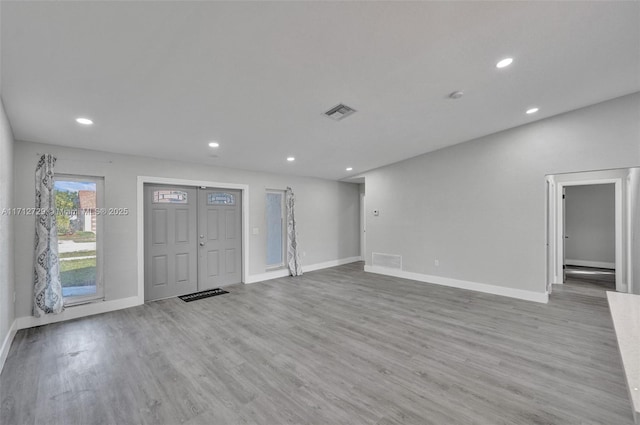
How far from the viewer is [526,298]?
4.48 metres

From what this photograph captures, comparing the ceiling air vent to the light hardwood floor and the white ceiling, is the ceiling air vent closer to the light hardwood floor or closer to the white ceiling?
the white ceiling

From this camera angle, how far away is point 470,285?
5156 mm

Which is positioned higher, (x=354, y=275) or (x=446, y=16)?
(x=446, y=16)

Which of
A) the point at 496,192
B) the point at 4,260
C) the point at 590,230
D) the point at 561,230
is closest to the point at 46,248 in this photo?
the point at 4,260

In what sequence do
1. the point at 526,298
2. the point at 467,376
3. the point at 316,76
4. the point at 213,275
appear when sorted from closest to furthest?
the point at 467,376 < the point at 316,76 < the point at 526,298 < the point at 213,275

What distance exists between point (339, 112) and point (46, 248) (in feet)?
14.1

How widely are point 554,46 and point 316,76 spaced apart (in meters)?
2.26

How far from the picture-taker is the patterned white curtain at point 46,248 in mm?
3445

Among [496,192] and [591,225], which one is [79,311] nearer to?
[496,192]

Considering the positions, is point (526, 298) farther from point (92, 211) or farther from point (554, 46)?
point (92, 211)

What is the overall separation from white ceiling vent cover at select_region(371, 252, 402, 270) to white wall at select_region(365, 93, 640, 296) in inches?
6.3

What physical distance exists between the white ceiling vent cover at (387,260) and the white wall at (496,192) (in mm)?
160

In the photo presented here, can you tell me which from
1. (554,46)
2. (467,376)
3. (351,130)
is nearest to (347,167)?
(351,130)

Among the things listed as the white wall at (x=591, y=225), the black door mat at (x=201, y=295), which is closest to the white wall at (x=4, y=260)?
the black door mat at (x=201, y=295)
